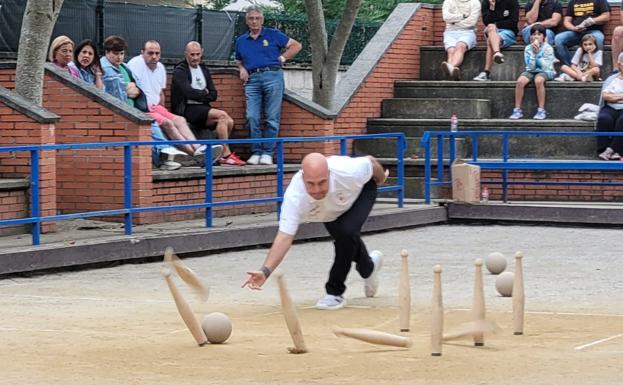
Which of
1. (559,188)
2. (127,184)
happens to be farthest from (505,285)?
(559,188)

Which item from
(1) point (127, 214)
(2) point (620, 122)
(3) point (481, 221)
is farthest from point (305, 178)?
(2) point (620, 122)

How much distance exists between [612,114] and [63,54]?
8.86 metres

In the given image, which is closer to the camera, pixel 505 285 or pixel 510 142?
pixel 505 285

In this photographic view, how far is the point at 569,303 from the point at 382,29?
1447 cm

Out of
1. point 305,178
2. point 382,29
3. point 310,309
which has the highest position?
point 382,29

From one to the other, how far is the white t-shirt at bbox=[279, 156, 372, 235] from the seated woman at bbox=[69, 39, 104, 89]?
7169mm

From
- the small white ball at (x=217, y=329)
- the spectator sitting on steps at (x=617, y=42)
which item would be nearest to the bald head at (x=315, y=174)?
the small white ball at (x=217, y=329)

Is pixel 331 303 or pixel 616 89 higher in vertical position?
pixel 616 89

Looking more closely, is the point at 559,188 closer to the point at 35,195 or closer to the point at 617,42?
the point at 617,42

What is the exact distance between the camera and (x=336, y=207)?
38.8 ft

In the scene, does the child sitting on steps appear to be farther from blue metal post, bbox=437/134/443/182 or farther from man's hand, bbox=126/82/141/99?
man's hand, bbox=126/82/141/99

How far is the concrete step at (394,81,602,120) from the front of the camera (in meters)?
24.3

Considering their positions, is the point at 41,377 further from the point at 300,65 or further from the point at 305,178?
the point at 300,65

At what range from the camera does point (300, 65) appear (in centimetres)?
2988
